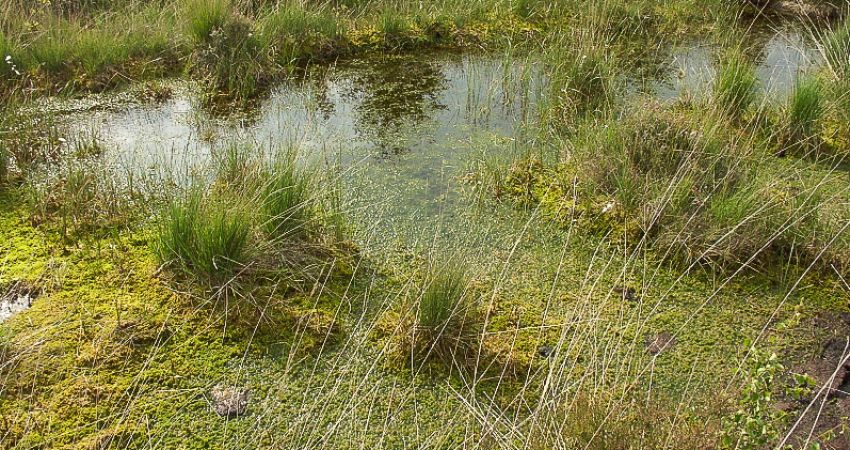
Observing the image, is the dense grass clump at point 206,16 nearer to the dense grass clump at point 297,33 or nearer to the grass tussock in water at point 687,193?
the dense grass clump at point 297,33

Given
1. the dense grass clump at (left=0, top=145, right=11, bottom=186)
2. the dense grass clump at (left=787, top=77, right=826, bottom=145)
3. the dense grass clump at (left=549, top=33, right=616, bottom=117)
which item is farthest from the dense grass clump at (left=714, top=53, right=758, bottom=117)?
the dense grass clump at (left=0, top=145, right=11, bottom=186)

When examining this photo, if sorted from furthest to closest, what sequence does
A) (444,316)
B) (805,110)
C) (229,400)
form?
(805,110), (444,316), (229,400)

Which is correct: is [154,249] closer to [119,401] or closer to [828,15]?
[119,401]

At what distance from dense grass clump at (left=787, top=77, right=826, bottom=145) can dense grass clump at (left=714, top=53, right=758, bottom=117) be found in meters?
0.27

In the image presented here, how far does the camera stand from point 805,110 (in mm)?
4277

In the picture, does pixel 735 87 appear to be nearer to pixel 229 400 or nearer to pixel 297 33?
pixel 297 33

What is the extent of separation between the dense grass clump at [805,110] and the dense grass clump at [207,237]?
3.19 meters

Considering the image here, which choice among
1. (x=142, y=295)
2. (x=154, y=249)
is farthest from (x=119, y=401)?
(x=154, y=249)

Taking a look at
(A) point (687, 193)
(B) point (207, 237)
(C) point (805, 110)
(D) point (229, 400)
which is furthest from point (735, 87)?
(D) point (229, 400)

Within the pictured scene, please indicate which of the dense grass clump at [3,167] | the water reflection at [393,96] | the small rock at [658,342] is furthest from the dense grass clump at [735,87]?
the dense grass clump at [3,167]

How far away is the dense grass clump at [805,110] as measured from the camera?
4242 millimetres

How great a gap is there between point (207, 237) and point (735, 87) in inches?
130

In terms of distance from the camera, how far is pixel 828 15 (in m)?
6.78

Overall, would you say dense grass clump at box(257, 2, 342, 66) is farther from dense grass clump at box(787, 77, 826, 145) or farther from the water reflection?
dense grass clump at box(787, 77, 826, 145)
